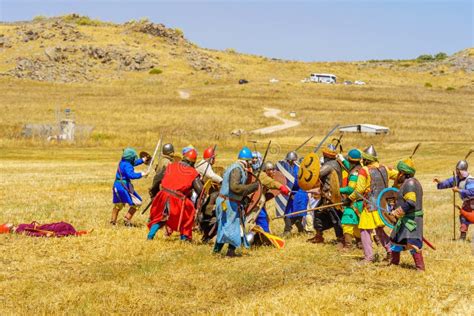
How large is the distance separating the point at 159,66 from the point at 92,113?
4786cm

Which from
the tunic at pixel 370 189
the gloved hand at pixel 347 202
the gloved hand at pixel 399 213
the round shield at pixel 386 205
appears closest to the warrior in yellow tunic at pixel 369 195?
the tunic at pixel 370 189

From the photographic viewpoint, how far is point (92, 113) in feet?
199

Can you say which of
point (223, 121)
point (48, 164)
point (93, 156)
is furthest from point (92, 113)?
point (48, 164)

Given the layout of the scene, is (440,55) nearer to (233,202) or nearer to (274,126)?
(274,126)


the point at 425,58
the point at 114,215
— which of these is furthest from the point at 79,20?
the point at 114,215

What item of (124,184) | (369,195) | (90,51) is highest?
(90,51)

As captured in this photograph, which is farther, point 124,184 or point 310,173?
point 124,184

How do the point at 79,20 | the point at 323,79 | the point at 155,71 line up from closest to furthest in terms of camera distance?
the point at 323,79 < the point at 155,71 < the point at 79,20

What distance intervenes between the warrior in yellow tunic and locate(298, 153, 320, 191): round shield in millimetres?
1213

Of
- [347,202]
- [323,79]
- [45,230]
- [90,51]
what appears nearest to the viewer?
[347,202]

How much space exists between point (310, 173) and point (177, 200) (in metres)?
2.47

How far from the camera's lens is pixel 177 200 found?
12859 millimetres

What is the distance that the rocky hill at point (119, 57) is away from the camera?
332 ft

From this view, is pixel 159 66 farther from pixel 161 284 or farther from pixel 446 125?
pixel 161 284
